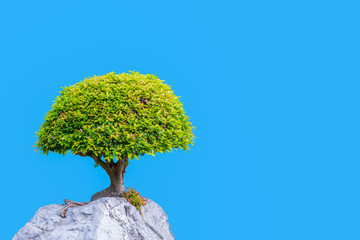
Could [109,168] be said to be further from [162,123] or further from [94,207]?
[162,123]

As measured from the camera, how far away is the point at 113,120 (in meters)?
7.48

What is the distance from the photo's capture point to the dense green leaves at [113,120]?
743 centimetres

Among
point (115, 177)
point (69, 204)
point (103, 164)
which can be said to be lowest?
point (69, 204)

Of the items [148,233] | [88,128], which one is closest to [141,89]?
[88,128]

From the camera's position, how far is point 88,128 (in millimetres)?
7418

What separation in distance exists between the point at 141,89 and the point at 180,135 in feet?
3.78

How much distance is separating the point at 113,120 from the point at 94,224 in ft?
6.06

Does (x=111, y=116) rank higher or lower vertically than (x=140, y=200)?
higher

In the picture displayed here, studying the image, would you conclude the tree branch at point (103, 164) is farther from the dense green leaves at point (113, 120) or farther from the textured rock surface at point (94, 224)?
the textured rock surface at point (94, 224)

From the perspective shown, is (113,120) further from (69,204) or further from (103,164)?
(69,204)

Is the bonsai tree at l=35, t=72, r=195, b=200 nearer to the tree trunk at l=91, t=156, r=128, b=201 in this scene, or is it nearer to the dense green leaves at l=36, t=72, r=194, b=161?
the dense green leaves at l=36, t=72, r=194, b=161

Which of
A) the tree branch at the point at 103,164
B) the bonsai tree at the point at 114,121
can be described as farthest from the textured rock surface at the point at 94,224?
the bonsai tree at the point at 114,121

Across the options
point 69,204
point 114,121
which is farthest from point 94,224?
point 114,121

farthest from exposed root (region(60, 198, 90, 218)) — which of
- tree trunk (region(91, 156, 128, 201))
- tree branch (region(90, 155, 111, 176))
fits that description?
tree branch (region(90, 155, 111, 176))
